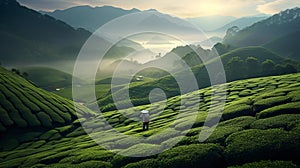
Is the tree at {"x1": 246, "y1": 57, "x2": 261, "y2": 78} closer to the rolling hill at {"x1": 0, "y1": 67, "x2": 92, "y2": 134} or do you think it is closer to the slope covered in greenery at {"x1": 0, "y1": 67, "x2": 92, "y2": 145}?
the slope covered in greenery at {"x1": 0, "y1": 67, "x2": 92, "y2": 145}

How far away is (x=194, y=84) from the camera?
144 meters

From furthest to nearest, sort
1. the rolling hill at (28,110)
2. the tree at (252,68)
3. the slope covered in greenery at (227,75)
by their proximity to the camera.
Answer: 1. the tree at (252,68)
2. the slope covered in greenery at (227,75)
3. the rolling hill at (28,110)

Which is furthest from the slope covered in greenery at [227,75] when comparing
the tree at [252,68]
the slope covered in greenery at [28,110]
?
the slope covered in greenery at [28,110]

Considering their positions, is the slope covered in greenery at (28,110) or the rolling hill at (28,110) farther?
the rolling hill at (28,110)

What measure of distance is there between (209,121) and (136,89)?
342 feet

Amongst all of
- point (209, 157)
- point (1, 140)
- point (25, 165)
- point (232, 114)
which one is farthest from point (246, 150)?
point (1, 140)

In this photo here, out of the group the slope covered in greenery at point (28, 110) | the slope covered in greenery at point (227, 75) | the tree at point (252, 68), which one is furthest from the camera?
the tree at point (252, 68)

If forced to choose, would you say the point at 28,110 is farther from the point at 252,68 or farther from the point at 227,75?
the point at 252,68

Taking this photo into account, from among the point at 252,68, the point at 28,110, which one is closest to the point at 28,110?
the point at 28,110

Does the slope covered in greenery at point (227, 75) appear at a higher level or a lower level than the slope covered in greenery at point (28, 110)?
lower

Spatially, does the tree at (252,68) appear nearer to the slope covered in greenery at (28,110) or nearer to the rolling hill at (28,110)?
the slope covered in greenery at (28,110)

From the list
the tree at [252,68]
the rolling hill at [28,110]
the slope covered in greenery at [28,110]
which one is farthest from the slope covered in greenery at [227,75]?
the slope covered in greenery at [28,110]

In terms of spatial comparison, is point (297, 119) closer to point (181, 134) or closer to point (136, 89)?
point (181, 134)

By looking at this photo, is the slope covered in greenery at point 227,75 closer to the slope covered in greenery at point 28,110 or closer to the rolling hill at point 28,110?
the rolling hill at point 28,110
